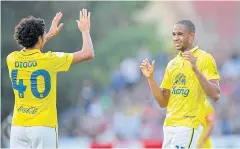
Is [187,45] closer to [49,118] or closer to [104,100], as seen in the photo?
[49,118]

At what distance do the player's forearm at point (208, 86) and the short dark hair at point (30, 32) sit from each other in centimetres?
177

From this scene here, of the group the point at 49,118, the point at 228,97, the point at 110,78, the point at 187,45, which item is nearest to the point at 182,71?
the point at 187,45

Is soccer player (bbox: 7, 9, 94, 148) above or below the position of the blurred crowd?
above

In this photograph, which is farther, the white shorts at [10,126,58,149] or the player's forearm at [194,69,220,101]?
the white shorts at [10,126,58,149]

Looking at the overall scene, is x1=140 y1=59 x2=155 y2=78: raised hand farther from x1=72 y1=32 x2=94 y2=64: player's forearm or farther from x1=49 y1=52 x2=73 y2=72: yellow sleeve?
x1=49 y1=52 x2=73 y2=72: yellow sleeve

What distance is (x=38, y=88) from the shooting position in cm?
822

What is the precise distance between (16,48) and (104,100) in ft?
10.2

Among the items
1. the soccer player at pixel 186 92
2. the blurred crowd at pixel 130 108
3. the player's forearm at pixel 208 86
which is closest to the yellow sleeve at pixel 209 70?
the soccer player at pixel 186 92

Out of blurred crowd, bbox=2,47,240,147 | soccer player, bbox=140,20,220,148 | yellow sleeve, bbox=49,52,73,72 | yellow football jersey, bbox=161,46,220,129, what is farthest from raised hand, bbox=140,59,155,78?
blurred crowd, bbox=2,47,240,147

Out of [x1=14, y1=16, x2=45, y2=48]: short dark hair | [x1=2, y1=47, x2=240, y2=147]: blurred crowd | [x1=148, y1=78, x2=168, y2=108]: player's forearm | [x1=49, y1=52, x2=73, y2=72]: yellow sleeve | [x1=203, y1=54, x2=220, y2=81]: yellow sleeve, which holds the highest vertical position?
[x1=14, y1=16, x2=45, y2=48]: short dark hair

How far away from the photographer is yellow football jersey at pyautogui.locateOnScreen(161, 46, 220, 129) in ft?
27.4

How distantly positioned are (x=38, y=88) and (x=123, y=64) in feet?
48.5

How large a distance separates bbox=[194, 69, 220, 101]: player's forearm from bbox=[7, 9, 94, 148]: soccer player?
3.91ft

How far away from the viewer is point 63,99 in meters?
23.2
